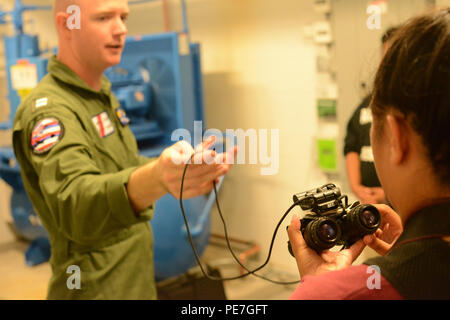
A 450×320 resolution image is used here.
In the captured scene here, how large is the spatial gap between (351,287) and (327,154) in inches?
93.3

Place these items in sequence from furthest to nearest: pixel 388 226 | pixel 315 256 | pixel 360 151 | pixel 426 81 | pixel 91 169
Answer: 1. pixel 360 151
2. pixel 91 169
3. pixel 388 226
4. pixel 315 256
5. pixel 426 81

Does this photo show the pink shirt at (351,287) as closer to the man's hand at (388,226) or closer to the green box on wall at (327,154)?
the man's hand at (388,226)

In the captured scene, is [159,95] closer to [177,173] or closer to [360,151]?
[360,151]

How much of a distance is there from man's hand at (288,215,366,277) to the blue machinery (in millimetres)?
2088

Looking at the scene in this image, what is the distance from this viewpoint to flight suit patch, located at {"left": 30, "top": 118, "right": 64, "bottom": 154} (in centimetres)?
134

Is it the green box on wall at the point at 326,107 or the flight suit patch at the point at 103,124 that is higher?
the flight suit patch at the point at 103,124

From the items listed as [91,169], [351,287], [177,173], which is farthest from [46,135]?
[351,287]

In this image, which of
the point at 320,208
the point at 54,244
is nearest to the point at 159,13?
the point at 54,244

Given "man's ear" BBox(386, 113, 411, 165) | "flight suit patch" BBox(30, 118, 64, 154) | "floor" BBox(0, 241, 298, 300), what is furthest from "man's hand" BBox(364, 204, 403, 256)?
"floor" BBox(0, 241, 298, 300)

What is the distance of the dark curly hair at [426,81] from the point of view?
673 millimetres

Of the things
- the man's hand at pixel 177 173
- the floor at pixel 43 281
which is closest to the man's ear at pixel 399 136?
the man's hand at pixel 177 173

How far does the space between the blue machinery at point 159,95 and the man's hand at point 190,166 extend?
69.7 inches

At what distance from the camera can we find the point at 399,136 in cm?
72
